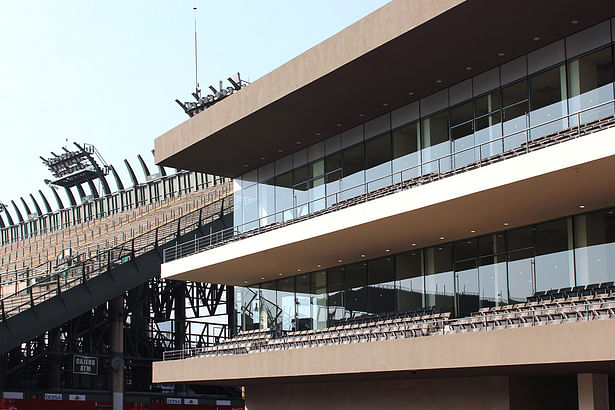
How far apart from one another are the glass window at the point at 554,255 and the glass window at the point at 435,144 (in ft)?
12.1

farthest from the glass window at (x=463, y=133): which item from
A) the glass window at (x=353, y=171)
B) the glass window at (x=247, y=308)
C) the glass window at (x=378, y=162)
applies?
the glass window at (x=247, y=308)

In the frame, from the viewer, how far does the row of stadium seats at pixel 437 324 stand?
19203 millimetres

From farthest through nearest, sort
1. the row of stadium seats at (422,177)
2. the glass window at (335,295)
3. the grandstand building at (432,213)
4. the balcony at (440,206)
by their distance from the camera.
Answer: the glass window at (335,295) → the grandstand building at (432,213) → the row of stadium seats at (422,177) → the balcony at (440,206)

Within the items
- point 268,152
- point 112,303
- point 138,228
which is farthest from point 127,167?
point 268,152

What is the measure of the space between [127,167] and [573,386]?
2002 inches

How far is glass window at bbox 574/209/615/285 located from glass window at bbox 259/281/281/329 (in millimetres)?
14633

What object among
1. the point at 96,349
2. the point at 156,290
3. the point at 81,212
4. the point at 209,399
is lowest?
the point at 209,399

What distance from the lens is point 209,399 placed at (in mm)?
52375

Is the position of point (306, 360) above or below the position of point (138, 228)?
below

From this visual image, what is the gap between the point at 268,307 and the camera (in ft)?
116

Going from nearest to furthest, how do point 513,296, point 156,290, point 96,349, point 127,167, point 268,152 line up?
1. point 513,296
2. point 268,152
3. point 96,349
4. point 156,290
5. point 127,167

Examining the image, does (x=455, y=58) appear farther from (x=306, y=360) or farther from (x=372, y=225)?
(x=306, y=360)

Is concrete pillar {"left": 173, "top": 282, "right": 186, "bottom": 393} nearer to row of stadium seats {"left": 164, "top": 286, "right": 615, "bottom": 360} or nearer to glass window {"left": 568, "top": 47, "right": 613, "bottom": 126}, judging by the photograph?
row of stadium seats {"left": 164, "top": 286, "right": 615, "bottom": 360}

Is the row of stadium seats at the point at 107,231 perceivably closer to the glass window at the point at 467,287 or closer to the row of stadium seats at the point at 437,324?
the row of stadium seats at the point at 437,324
